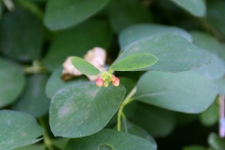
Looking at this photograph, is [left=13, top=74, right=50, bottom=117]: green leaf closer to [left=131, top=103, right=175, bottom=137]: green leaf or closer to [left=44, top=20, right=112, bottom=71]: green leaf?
[left=44, top=20, right=112, bottom=71]: green leaf

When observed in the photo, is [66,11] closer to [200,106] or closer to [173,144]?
[200,106]

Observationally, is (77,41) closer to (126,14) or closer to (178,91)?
(126,14)

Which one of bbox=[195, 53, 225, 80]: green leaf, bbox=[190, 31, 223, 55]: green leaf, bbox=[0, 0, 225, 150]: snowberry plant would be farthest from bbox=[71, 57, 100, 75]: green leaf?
bbox=[190, 31, 223, 55]: green leaf

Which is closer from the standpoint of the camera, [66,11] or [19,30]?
[66,11]

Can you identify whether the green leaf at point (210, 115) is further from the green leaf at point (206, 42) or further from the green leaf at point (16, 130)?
the green leaf at point (16, 130)

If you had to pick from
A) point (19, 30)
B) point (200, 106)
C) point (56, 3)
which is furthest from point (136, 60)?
point (19, 30)

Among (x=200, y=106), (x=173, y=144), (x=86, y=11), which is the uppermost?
(x=86, y=11)
